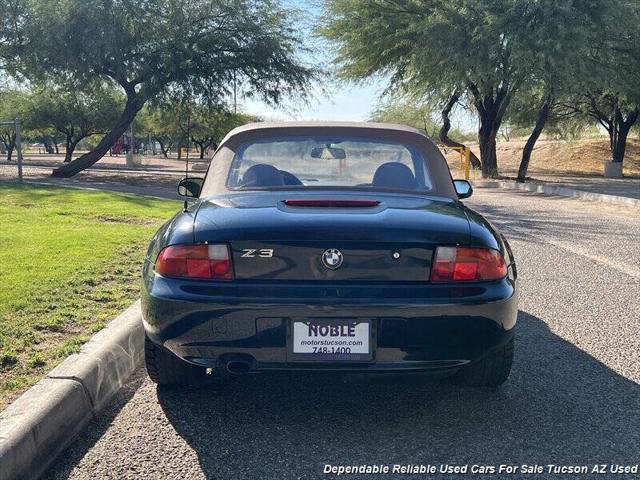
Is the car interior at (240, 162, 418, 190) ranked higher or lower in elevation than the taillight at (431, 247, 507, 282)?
higher

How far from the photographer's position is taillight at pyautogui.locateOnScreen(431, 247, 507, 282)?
3.08 m

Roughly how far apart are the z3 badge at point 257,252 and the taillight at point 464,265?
2.49ft

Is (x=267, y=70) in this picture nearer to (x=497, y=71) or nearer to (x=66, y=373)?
(x=497, y=71)

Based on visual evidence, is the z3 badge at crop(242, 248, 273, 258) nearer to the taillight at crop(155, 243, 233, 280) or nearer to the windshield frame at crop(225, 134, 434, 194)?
the taillight at crop(155, 243, 233, 280)

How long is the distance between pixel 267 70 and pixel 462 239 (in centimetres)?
2084

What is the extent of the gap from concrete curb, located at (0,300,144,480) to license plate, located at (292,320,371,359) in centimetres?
113

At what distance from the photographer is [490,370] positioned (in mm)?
3500

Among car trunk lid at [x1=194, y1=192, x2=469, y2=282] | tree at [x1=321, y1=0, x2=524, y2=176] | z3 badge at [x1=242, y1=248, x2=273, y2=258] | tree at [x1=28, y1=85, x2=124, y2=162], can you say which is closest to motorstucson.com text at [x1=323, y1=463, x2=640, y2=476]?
car trunk lid at [x1=194, y1=192, x2=469, y2=282]

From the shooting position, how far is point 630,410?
347cm

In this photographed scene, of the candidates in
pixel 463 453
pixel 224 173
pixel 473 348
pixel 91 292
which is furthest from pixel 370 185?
pixel 91 292

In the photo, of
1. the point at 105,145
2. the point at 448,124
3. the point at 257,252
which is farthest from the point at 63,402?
the point at 448,124

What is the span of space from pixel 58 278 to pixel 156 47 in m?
17.1

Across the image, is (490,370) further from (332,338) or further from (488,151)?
(488,151)

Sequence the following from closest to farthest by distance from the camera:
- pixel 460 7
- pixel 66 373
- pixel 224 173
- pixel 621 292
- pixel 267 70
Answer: pixel 66 373, pixel 224 173, pixel 621 292, pixel 460 7, pixel 267 70
